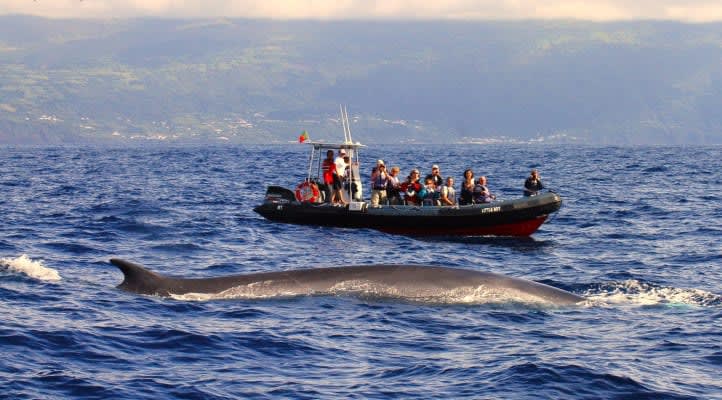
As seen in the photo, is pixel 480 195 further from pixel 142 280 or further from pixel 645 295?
pixel 142 280

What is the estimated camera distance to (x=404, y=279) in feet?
57.1

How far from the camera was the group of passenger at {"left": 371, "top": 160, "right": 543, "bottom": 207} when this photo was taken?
99.6 ft

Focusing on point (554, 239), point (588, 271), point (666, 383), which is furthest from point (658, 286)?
point (554, 239)

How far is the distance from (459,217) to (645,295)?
10927 mm

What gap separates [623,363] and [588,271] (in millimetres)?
8415

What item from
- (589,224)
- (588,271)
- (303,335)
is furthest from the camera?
(589,224)

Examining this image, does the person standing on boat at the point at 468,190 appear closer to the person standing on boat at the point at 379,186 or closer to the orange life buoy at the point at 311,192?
the person standing on boat at the point at 379,186

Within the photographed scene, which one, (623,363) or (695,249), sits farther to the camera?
(695,249)

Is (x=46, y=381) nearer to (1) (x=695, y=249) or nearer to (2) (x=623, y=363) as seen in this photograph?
(2) (x=623, y=363)

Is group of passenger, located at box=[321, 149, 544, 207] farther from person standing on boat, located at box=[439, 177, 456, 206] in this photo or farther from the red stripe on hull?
the red stripe on hull

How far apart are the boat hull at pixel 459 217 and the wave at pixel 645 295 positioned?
9.34 metres

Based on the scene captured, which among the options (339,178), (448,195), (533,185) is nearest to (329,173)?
(339,178)

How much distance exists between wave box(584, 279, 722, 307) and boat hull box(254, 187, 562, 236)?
9343 millimetres

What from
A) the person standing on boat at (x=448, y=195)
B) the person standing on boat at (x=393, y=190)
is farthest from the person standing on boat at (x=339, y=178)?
the person standing on boat at (x=448, y=195)
